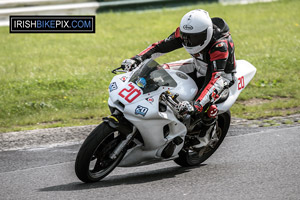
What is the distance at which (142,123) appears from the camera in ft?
18.7

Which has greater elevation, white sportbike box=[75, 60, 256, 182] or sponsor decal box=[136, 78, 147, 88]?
sponsor decal box=[136, 78, 147, 88]

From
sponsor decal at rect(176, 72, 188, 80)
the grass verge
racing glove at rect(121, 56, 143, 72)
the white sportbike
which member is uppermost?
racing glove at rect(121, 56, 143, 72)

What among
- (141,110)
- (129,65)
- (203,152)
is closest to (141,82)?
(141,110)

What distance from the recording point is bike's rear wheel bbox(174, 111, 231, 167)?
21.7ft

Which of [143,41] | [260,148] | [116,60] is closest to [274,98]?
[260,148]

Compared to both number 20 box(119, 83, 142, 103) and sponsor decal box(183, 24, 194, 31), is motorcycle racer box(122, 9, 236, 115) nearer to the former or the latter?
sponsor decal box(183, 24, 194, 31)

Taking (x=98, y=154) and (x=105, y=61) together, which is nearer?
(x=98, y=154)

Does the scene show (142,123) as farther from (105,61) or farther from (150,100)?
→ (105,61)

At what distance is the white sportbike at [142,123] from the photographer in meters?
5.63

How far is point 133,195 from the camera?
554cm

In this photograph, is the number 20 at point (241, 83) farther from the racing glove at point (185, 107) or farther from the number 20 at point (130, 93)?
the number 20 at point (130, 93)

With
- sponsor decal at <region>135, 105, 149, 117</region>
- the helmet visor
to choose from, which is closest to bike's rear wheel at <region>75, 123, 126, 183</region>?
sponsor decal at <region>135, 105, 149, 117</region>

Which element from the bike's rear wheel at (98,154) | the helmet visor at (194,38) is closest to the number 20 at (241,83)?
the helmet visor at (194,38)

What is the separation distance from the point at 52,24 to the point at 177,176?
10815mm
